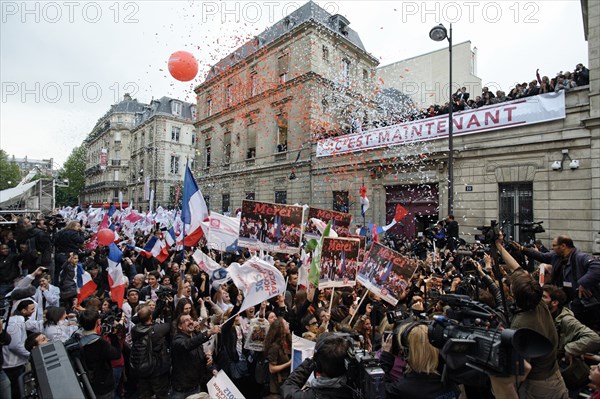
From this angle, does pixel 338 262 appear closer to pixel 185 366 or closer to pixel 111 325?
pixel 185 366

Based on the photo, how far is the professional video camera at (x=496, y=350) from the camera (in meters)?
1.80

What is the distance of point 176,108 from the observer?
53594 mm

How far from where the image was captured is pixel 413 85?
2852 cm

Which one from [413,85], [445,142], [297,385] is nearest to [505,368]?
[297,385]

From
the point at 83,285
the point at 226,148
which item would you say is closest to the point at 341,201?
the point at 226,148

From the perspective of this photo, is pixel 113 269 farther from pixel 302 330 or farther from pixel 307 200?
pixel 307 200

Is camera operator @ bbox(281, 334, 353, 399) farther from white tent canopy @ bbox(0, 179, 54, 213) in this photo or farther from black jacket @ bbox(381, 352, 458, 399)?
white tent canopy @ bbox(0, 179, 54, 213)

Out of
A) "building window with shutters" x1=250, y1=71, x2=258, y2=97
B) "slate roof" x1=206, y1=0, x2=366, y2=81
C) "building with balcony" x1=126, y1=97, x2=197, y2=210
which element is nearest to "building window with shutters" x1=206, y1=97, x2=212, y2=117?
"slate roof" x1=206, y1=0, x2=366, y2=81

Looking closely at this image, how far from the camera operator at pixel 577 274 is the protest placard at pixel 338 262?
241cm

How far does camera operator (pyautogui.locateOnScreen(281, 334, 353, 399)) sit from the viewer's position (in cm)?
247

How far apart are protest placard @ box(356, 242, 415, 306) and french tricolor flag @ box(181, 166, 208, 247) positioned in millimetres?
3285

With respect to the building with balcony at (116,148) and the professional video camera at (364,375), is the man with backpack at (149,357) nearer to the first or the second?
the professional video camera at (364,375)

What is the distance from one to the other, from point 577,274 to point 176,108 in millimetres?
55724

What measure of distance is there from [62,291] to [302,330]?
5.31 m
